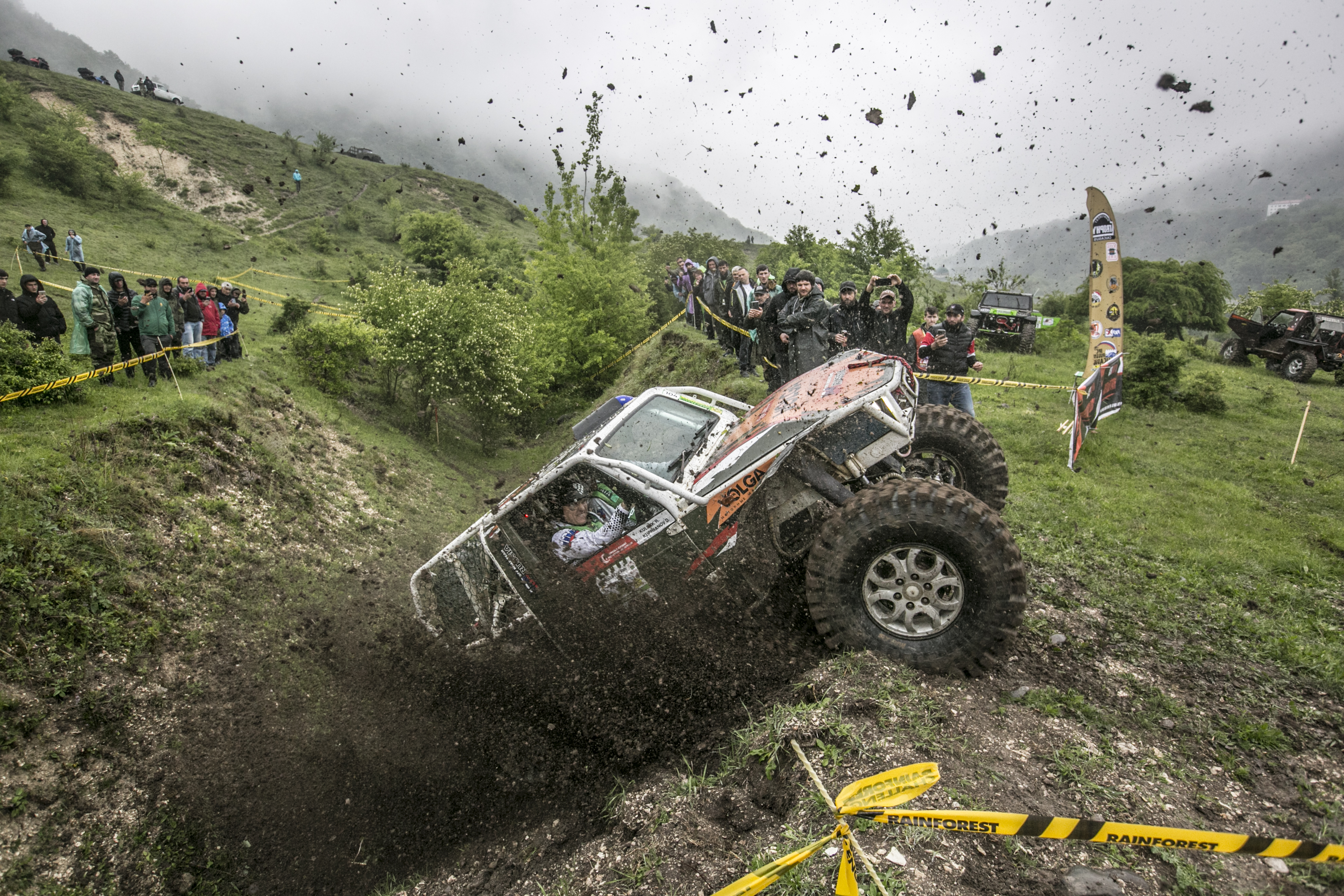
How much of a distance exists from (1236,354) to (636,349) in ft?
55.5

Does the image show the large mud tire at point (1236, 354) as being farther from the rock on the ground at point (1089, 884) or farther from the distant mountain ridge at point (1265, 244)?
the distant mountain ridge at point (1265, 244)

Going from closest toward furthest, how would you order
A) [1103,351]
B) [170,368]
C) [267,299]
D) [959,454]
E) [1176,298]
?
[959,454], [170,368], [1103,351], [267,299], [1176,298]

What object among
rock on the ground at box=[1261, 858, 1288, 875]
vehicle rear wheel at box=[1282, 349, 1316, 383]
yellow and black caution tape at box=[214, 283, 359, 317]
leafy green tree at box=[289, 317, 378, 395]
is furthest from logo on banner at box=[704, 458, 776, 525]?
yellow and black caution tape at box=[214, 283, 359, 317]

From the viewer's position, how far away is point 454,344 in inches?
506

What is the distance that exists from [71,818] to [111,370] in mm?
6735

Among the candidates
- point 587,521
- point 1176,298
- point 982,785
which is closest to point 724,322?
point 587,521

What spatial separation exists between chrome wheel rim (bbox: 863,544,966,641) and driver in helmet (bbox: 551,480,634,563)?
1616 mm

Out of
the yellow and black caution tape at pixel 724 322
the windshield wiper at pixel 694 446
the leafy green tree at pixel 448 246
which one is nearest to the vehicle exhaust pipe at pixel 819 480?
the windshield wiper at pixel 694 446

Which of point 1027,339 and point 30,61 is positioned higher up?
point 30,61

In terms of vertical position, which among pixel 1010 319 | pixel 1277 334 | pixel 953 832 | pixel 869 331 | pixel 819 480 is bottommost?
pixel 953 832

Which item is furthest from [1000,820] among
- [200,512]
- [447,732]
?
[200,512]

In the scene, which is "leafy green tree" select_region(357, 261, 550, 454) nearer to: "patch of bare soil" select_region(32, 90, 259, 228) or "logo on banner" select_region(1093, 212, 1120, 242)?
"logo on banner" select_region(1093, 212, 1120, 242)

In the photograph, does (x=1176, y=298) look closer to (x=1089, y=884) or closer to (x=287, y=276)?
(x=1089, y=884)

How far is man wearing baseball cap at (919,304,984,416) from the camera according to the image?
707 centimetres
